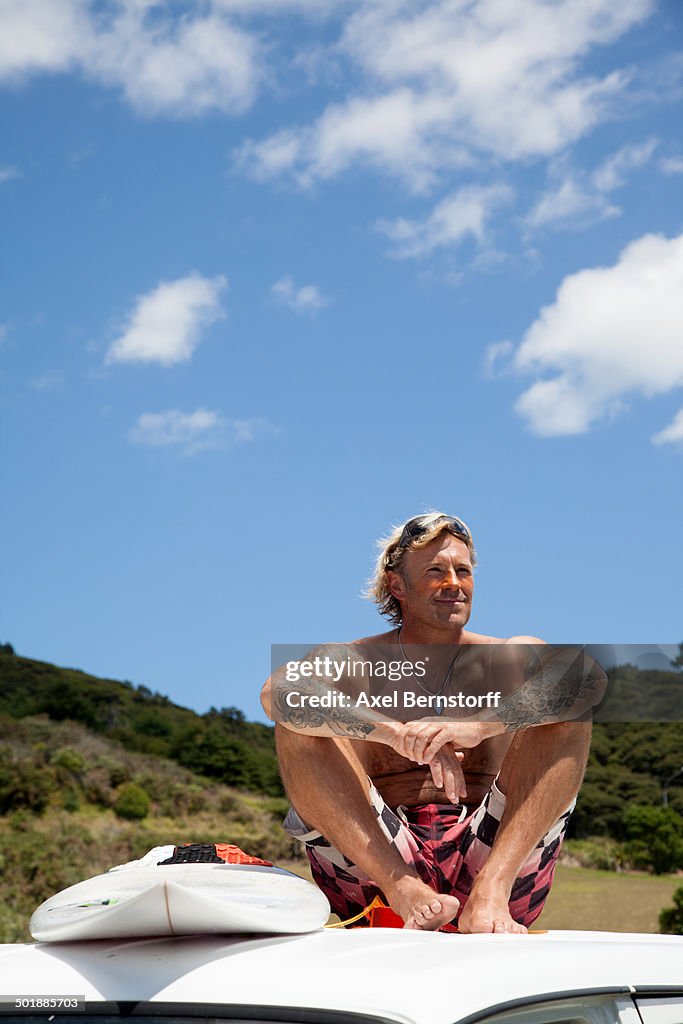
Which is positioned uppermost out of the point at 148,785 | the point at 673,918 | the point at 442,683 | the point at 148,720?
the point at 148,720

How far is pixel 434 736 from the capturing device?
270 centimetres

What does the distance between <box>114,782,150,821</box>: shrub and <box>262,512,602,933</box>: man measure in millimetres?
20180

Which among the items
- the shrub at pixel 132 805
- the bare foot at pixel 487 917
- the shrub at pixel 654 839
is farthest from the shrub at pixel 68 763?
the bare foot at pixel 487 917

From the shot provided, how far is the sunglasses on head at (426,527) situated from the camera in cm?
330

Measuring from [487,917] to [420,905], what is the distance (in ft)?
0.48

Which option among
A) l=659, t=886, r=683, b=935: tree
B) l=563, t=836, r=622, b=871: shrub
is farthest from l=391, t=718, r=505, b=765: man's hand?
l=563, t=836, r=622, b=871: shrub

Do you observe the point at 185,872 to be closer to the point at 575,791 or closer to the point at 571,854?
the point at 575,791

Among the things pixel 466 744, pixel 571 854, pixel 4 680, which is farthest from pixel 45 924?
pixel 4 680

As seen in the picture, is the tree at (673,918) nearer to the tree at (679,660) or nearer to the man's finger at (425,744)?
the tree at (679,660)

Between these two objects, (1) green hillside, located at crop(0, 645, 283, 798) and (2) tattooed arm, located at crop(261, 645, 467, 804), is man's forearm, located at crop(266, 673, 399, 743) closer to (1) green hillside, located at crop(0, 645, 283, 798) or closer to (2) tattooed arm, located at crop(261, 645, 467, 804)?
(2) tattooed arm, located at crop(261, 645, 467, 804)

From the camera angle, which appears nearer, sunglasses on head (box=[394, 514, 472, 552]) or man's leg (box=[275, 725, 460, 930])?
man's leg (box=[275, 725, 460, 930])

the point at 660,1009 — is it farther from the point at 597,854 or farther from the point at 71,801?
the point at 597,854

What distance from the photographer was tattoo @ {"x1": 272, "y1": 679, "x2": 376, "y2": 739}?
2771mm

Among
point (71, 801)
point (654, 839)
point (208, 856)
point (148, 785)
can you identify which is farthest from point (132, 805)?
point (208, 856)
